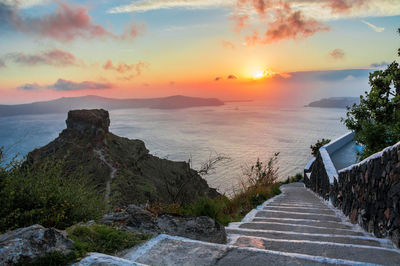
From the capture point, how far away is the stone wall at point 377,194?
3.33 m

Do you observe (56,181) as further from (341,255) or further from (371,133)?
(371,133)

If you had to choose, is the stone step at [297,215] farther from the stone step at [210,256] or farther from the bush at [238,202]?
the stone step at [210,256]

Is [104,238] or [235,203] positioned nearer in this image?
[104,238]

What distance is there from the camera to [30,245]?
205 centimetres

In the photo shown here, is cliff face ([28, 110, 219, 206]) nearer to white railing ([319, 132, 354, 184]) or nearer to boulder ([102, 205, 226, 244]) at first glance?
white railing ([319, 132, 354, 184])

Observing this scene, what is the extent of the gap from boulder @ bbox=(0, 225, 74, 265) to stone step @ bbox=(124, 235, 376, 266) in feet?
1.84

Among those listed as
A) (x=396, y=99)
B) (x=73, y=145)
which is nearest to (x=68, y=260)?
(x=396, y=99)

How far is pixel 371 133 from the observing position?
7.43 m

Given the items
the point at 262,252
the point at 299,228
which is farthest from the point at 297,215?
the point at 262,252

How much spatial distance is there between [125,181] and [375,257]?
4252 centimetres

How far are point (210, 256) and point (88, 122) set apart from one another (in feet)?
185

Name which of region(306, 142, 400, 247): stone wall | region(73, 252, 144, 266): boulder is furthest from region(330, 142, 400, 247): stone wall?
region(73, 252, 144, 266): boulder

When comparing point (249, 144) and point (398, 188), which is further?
point (249, 144)

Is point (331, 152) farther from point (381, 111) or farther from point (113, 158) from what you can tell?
point (113, 158)
